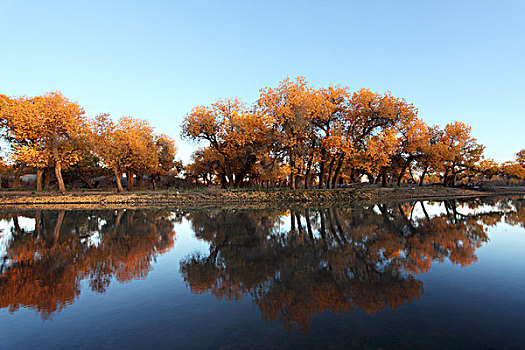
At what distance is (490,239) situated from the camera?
13.4 metres

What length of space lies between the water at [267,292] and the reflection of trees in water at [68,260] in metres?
0.06

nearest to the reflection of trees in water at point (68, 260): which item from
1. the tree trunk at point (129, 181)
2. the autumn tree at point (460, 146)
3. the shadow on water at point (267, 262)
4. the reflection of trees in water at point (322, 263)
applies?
the shadow on water at point (267, 262)

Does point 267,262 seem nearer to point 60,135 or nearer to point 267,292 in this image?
point 267,292

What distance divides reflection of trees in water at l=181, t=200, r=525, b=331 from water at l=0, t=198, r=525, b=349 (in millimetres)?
49

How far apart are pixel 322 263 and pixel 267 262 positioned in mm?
1845

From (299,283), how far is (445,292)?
11.9 feet


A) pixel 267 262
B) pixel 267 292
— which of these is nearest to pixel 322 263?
pixel 267 262

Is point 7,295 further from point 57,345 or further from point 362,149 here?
point 362,149

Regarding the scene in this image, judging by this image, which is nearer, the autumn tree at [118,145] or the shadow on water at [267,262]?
the shadow on water at [267,262]

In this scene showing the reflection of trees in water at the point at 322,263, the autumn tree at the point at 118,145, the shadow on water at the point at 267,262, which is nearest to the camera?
the reflection of trees in water at the point at 322,263

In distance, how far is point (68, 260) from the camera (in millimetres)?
10414

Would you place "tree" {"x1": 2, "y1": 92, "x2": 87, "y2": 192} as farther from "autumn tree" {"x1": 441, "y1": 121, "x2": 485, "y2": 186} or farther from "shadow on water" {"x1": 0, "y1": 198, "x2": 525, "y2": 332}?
"autumn tree" {"x1": 441, "y1": 121, "x2": 485, "y2": 186}

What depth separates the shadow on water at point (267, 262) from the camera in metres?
6.74

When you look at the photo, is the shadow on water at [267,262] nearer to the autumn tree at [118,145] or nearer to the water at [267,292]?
the water at [267,292]
